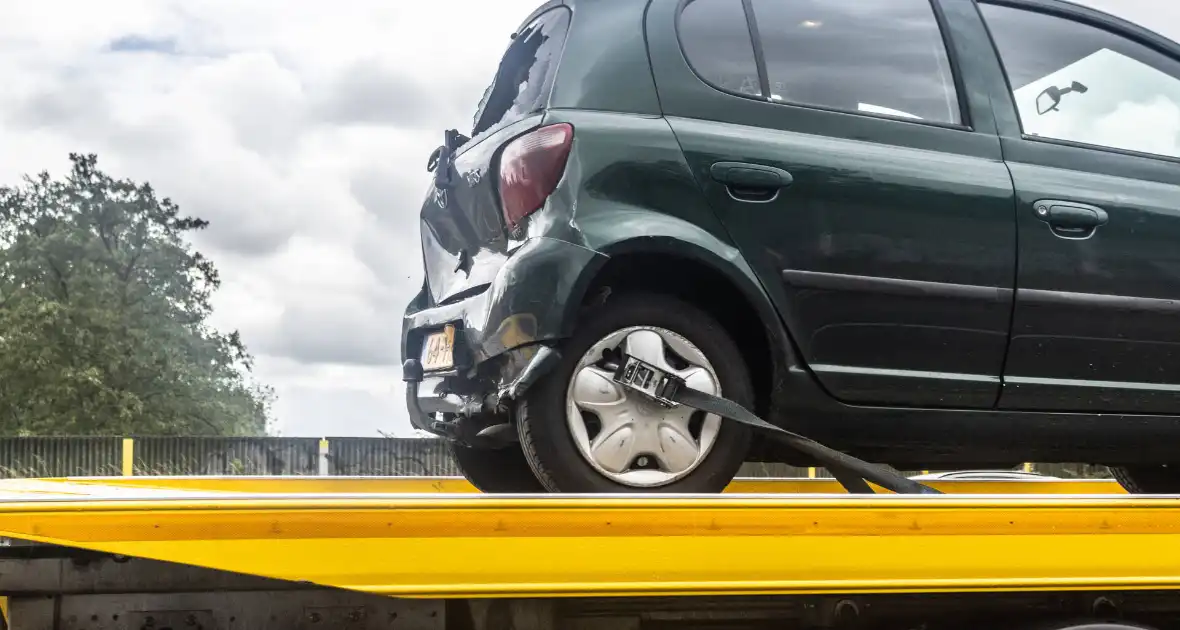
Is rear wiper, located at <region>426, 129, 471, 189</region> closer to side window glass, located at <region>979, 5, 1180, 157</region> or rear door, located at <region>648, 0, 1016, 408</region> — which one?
rear door, located at <region>648, 0, 1016, 408</region>

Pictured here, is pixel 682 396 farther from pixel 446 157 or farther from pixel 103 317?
pixel 103 317

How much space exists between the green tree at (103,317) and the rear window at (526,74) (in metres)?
30.2

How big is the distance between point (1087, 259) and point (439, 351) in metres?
1.60

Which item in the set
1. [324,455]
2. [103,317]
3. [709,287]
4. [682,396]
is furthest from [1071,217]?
[103,317]

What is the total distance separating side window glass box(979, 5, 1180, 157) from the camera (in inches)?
125

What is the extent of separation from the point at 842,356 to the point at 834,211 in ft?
1.12

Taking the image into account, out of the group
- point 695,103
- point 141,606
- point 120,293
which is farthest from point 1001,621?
point 120,293

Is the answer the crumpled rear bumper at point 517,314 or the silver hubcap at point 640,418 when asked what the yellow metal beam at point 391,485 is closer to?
the silver hubcap at point 640,418

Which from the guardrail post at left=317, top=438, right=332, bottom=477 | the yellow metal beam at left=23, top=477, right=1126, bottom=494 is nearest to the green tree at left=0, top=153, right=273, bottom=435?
the guardrail post at left=317, top=438, right=332, bottom=477

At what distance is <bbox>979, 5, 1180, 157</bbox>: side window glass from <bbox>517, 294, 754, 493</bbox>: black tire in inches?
45.2

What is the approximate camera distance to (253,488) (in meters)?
3.24

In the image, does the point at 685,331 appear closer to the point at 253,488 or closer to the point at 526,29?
the point at 526,29

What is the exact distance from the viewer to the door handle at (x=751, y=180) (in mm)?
2676

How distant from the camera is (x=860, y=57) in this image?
118 inches
